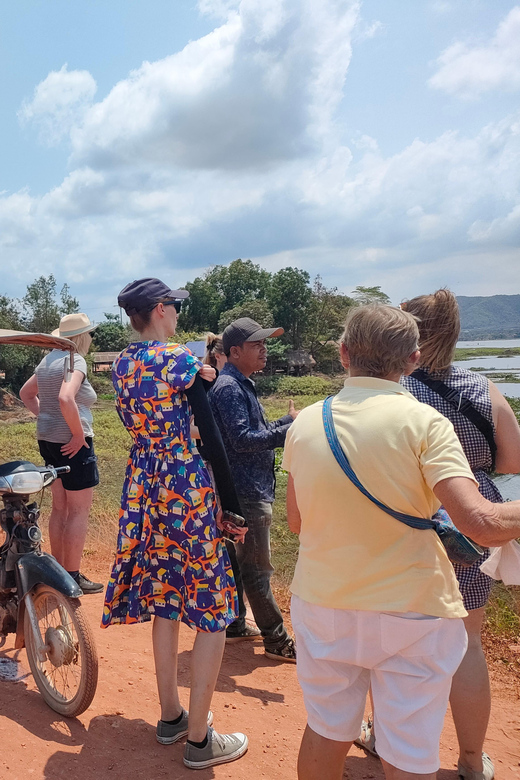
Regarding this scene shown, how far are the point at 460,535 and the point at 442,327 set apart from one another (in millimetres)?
1054

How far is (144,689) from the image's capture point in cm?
349

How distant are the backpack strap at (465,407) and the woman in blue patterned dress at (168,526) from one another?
36.0 inches

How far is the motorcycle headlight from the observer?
3287 mm

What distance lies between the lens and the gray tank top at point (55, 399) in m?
4.61

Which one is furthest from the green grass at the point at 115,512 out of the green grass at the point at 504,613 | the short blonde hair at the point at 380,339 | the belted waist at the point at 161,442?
the short blonde hair at the point at 380,339

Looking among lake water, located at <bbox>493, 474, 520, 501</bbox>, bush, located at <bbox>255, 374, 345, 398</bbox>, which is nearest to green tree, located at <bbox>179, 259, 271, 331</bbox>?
bush, located at <bbox>255, 374, 345, 398</bbox>

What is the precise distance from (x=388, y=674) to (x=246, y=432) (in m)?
1.87

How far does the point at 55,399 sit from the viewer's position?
463 cm

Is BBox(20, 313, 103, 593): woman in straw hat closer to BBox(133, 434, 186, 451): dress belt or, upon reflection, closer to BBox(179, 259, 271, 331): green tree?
BBox(133, 434, 186, 451): dress belt

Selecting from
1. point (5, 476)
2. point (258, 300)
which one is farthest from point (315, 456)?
point (258, 300)

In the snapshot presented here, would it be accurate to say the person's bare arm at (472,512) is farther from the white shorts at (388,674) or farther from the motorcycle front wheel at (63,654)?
the motorcycle front wheel at (63,654)

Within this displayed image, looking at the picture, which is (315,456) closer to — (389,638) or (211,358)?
→ (389,638)

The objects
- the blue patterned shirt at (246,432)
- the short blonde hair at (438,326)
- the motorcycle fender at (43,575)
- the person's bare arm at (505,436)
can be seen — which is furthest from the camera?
the blue patterned shirt at (246,432)

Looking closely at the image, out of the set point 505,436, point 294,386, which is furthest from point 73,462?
point 294,386
